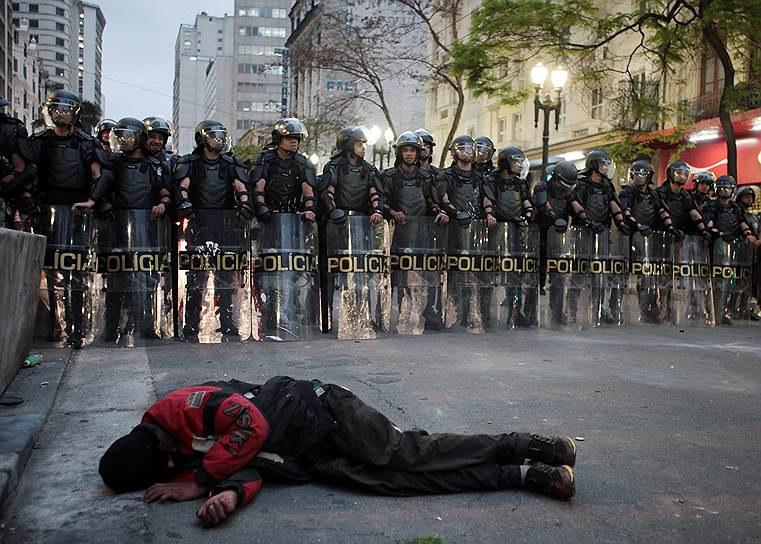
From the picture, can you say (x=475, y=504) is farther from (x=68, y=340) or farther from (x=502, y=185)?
(x=502, y=185)

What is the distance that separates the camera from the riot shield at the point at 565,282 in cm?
962

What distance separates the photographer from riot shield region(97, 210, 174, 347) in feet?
24.0

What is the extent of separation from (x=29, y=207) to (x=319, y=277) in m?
2.95

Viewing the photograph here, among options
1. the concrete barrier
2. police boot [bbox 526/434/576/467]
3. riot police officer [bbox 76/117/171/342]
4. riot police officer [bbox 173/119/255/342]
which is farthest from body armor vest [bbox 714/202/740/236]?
the concrete barrier

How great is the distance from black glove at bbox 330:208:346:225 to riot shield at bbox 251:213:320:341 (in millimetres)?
280

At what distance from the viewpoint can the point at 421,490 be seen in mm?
3311

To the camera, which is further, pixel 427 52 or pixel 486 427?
pixel 427 52

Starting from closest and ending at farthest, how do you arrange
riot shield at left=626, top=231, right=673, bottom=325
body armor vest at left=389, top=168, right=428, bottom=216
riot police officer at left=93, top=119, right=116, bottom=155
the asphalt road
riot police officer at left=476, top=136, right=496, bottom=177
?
1. the asphalt road
2. body armor vest at left=389, top=168, right=428, bottom=216
3. riot police officer at left=93, top=119, right=116, bottom=155
4. riot police officer at left=476, top=136, right=496, bottom=177
5. riot shield at left=626, top=231, right=673, bottom=325

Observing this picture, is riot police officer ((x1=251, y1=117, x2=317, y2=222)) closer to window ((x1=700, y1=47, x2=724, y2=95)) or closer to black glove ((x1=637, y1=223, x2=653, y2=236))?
black glove ((x1=637, y1=223, x2=653, y2=236))

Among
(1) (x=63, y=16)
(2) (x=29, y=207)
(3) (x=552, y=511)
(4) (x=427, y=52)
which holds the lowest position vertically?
(3) (x=552, y=511)

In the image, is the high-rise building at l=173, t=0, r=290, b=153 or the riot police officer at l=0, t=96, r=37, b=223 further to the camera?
→ the high-rise building at l=173, t=0, r=290, b=153

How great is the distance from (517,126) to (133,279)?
94.0ft

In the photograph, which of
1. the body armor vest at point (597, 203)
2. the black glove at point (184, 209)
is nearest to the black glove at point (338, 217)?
the black glove at point (184, 209)

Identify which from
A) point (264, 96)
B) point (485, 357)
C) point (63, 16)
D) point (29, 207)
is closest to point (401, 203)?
point (485, 357)
